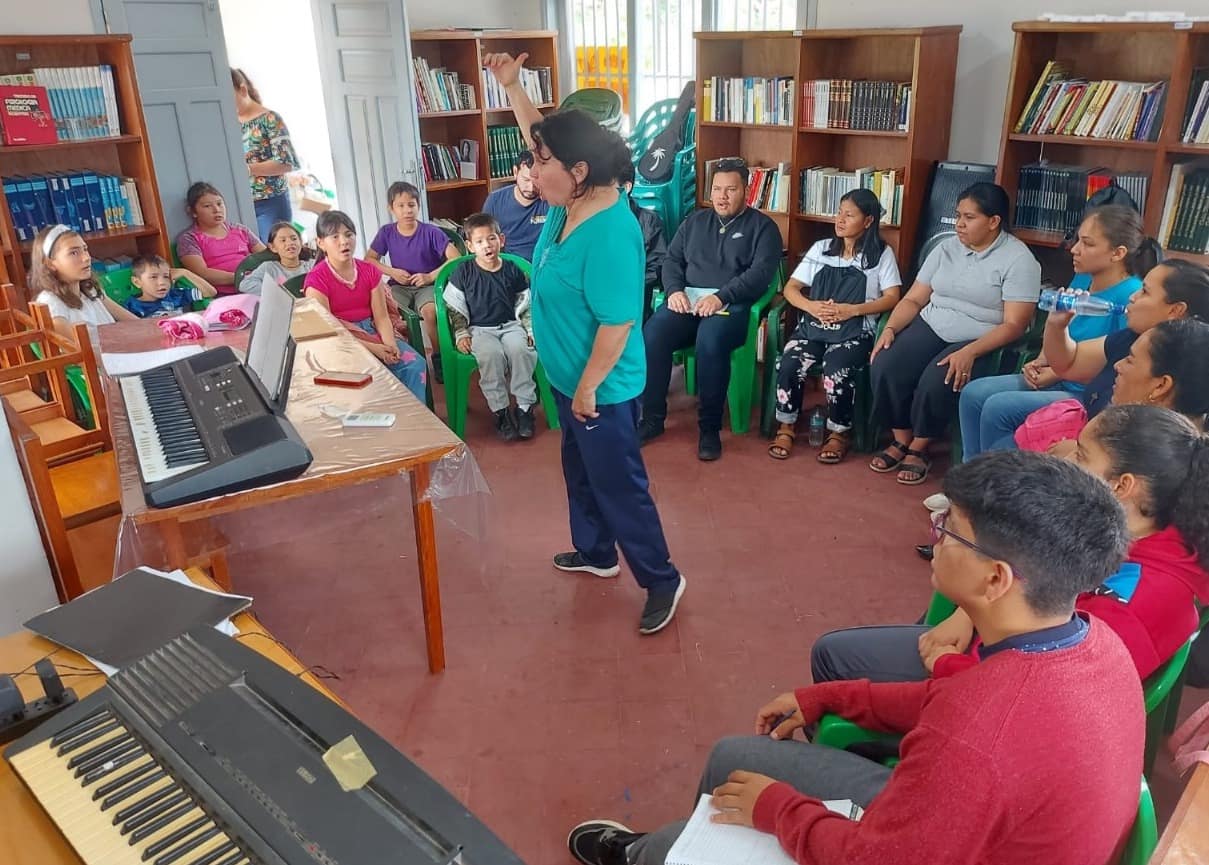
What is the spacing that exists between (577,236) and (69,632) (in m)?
1.40

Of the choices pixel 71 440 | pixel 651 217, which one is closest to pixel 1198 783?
pixel 71 440

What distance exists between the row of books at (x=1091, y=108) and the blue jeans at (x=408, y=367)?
2.63 m

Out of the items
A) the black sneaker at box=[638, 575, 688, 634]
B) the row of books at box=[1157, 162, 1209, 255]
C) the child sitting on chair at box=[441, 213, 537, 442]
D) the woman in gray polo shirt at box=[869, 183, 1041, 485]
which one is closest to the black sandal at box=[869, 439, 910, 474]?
the woman in gray polo shirt at box=[869, 183, 1041, 485]

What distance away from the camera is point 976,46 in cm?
409

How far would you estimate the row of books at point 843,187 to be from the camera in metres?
4.28

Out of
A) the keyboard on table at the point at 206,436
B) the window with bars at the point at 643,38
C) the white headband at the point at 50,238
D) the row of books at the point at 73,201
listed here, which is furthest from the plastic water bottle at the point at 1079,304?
the row of books at the point at 73,201

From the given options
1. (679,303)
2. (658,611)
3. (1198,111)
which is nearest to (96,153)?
(679,303)

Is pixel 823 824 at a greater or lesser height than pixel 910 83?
lesser

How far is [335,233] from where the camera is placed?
12.4 feet

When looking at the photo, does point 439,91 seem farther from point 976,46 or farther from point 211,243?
point 976,46

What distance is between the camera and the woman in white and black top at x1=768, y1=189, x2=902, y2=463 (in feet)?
12.7

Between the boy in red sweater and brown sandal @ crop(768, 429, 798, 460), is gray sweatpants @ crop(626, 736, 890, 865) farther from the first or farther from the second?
brown sandal @ crop(768, 429, 798, 460)

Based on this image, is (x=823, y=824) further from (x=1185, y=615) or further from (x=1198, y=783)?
(x=1185, y=615)

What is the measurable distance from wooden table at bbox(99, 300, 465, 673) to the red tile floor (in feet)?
0.61
